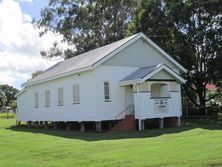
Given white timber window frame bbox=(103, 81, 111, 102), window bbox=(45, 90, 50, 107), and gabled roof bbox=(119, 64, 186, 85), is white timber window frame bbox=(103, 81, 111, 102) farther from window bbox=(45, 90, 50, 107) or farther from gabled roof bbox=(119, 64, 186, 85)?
window bbox=(45, 90, 50, 107)

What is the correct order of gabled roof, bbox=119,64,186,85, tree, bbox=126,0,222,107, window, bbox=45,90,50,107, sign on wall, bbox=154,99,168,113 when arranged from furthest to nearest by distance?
tree, bbox=126,0,222,107
window, bbox=45,90,50,107
sign on wall, bbox=154,99,168,113
gabled roof, bbox=119,64,186,85

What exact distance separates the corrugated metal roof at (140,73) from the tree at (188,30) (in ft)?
33.1

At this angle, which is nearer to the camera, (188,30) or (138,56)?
(138,56)

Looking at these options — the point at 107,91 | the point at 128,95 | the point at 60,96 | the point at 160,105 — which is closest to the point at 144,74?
the point at 160,105

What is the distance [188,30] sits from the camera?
42.3m

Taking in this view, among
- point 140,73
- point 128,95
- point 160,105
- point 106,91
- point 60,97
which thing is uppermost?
point 140,73

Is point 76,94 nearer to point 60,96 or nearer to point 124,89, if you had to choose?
point 60,96

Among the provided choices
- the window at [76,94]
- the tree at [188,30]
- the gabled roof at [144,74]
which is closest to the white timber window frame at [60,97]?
the window at [76,94]

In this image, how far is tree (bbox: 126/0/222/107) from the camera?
41656 mm

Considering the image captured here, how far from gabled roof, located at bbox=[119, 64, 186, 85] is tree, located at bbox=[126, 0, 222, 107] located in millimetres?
10410

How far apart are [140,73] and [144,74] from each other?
963 millimetres

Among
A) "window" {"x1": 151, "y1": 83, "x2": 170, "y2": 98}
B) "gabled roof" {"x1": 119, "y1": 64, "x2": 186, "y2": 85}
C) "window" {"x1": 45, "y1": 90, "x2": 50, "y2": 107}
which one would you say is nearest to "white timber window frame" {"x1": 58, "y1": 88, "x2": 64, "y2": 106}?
"window" {"x1": 45, "y1": 90, "x2": 50, "y2": 107}

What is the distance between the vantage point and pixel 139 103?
98.8 feet

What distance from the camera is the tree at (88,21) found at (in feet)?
193
